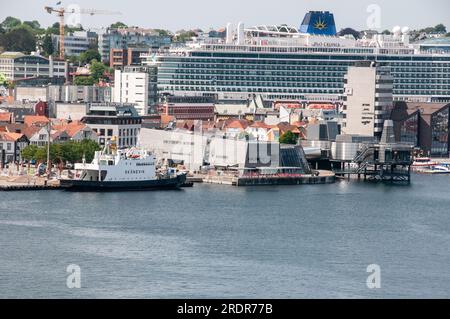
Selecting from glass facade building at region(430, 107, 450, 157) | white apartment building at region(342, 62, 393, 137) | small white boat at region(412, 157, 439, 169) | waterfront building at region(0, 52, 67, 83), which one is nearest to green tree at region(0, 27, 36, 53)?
waterfront building at region(0, 52, 67, 83)

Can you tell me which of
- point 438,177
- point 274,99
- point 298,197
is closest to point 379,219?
point 298,197

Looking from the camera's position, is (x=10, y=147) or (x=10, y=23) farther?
(x=10, y=23)

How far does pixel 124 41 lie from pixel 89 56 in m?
3.42

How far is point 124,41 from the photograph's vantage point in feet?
255

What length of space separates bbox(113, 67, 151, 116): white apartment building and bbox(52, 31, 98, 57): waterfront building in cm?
2661

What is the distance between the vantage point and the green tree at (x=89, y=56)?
74.6 meters

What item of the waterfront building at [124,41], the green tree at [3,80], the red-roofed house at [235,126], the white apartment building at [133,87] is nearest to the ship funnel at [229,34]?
the white apartment building at [133,87]

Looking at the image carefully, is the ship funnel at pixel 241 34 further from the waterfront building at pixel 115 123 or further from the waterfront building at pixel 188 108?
the waterfront building at pixel 115 123

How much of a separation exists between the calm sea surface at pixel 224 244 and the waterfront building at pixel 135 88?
56.4ft

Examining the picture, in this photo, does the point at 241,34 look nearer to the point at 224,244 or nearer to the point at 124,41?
the point at 124,41

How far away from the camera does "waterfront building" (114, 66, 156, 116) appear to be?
50250mm

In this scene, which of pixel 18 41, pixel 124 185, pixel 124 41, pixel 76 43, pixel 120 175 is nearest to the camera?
pixel 124 185

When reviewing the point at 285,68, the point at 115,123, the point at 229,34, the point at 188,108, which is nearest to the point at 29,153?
the point at 115,123
